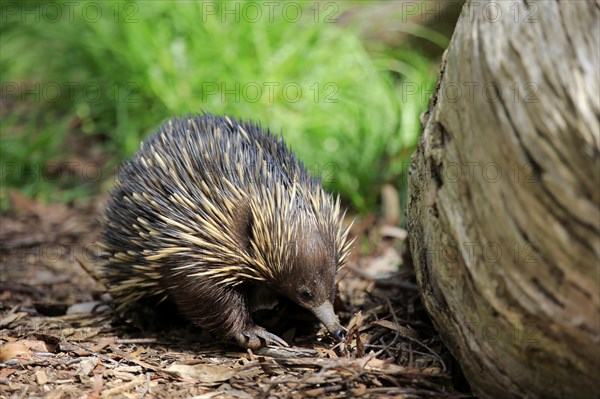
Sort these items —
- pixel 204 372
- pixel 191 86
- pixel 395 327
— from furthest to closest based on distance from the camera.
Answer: pixel 191 86, pixel 395 327, pixel 204 372

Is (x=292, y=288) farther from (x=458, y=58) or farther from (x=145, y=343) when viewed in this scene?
(x=458, y=58)

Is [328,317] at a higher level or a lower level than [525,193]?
lower

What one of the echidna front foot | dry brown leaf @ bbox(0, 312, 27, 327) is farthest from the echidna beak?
dry brown leaf @ bbox(0, 312, 27, 327)

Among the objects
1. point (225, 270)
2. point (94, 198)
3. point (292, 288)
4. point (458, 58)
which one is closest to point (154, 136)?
point (225, 270)

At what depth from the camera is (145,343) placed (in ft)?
12.2

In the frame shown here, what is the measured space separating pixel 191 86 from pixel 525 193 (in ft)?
14.8

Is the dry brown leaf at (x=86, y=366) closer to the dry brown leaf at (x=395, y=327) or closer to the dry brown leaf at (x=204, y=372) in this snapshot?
the dry brown leaf at (x=204, y=372)

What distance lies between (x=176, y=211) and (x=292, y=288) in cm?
71

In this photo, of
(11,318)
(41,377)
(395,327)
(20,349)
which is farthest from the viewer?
(11,318)

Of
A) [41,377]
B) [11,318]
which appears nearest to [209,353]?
[41,377]

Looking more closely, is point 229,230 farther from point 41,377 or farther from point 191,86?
point 191,86

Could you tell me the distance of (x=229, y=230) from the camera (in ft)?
11.5

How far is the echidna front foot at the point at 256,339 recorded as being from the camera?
3.55 m

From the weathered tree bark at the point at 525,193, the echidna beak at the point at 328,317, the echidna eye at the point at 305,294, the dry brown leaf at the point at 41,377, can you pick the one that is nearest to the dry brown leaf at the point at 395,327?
the echidna beak at the point at 328,317
